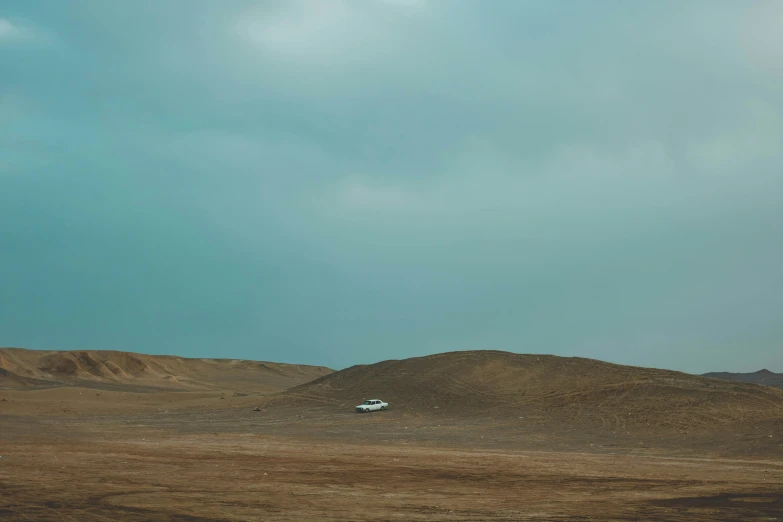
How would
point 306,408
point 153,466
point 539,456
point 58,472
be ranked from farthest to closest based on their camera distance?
point 306,408 → point 539,456 → point 153,466 → point 58,472

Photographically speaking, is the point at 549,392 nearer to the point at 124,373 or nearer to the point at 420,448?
the point at 420,448

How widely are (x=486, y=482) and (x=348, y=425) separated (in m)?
26.8

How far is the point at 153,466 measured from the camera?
2297cm

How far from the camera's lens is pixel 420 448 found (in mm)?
34156

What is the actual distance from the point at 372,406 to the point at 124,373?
6329 centimetres

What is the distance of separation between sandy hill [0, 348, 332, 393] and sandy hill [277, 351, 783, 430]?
33023 millimetres

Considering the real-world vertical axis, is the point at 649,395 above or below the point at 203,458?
above

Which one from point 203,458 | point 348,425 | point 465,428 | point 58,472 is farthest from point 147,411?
point 58,472

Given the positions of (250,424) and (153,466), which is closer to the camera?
(153,466)

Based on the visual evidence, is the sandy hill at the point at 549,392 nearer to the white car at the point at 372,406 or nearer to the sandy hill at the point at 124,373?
the white car at the point at 372,406

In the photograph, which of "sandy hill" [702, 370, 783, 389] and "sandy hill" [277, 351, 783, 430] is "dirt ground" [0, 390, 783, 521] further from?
"sandy hill" [702, 370, 783, 389]

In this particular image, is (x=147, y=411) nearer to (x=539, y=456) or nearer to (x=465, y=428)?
(x=465, y=428)

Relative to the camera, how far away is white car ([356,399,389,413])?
53.7m

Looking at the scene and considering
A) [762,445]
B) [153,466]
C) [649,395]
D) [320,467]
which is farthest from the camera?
[649,395]
